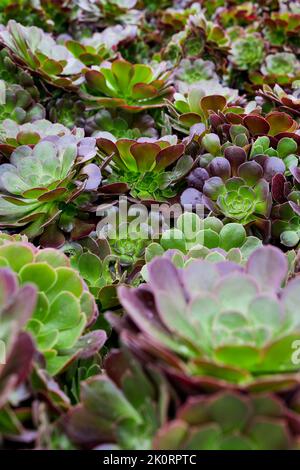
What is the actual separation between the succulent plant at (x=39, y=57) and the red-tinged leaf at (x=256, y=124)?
39cm

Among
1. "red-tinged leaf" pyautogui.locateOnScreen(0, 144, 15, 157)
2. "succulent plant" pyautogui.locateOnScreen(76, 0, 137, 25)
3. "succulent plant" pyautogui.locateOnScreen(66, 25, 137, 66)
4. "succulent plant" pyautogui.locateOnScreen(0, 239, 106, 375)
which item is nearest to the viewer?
"succulent plant" pyautogui.locateOnScreen(0, 239, 106, 375)

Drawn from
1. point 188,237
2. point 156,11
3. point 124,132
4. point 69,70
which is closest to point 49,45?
point 69,70

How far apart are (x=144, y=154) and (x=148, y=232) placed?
0.13m

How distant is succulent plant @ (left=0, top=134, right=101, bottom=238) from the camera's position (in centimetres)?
86

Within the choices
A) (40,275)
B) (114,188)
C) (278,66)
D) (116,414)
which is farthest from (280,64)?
(116,414)

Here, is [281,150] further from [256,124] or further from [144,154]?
[144,154]

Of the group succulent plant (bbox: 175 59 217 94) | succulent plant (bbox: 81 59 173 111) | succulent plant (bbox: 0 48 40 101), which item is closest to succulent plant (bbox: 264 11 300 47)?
succulent plant (bbox: 175 59 217 94)

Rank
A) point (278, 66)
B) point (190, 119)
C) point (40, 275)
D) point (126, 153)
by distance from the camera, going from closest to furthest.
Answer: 1. point (40, 275)
2. point (126, 153)
3. point (190, 119)
4. point (278, 66)

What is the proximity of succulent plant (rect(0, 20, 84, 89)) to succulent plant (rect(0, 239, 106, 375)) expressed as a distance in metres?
0.63

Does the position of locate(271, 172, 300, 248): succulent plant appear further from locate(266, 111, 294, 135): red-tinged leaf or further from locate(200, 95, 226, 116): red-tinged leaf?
locate(200, 95, 226, 116): red-tinged leaf

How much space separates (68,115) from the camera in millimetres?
1211

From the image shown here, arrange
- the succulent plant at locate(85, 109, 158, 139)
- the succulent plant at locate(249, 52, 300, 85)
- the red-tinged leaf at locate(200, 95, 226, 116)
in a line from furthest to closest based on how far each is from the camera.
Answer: the succulent plant at locate(249, 52, 300, 85) → the succulent plant at locate(85, 109, 158, 139) → the red-tinged leaf at locate(200, 95, 226, 116)

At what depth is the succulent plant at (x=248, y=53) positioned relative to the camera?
151 centimetres

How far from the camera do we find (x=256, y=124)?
0.99m
